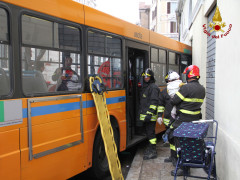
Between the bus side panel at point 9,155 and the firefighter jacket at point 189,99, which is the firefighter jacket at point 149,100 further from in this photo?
the bus side panel at point 9,155

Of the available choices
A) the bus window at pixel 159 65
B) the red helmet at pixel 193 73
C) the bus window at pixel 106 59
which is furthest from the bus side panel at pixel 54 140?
the bus window at pixel 159 65

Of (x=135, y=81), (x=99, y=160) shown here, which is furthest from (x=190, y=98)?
(x=135, y=81)

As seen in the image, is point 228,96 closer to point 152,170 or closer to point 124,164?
point 152,170

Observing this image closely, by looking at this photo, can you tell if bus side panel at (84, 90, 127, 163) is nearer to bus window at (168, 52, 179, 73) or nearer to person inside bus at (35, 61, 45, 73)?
person inside bus at (35, 61, 45, 73)

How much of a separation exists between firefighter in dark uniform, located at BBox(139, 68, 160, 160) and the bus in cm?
63

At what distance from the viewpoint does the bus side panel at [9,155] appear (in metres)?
3.06

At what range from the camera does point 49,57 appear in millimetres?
3781

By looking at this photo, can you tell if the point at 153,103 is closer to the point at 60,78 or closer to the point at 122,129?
the point at 122,129

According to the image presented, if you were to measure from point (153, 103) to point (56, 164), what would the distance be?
2.88 meters

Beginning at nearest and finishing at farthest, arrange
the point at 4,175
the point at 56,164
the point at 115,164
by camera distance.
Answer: the point at 4,175 → the point at 56,164 → the point at 115,164

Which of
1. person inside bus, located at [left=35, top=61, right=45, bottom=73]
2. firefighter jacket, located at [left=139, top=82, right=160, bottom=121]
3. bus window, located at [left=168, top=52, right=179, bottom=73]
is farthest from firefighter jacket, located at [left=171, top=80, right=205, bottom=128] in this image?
bus window, located at [left=168, top=52, right=179, bottom=73]

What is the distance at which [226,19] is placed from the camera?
14.4 ft

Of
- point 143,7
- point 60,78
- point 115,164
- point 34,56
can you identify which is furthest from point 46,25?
point 143,7

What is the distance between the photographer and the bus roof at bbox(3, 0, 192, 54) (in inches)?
143
